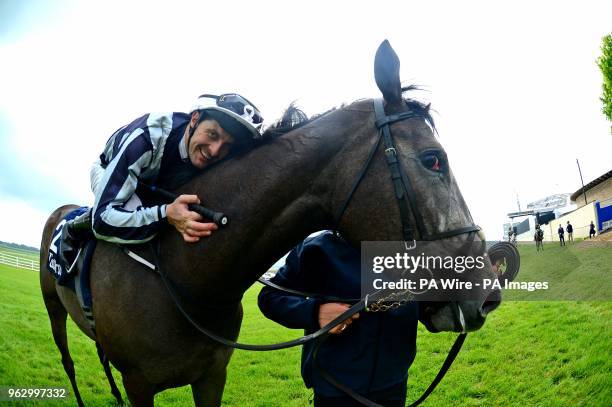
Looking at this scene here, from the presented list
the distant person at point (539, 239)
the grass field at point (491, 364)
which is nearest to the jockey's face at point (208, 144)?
the grass field at point (491, 364)

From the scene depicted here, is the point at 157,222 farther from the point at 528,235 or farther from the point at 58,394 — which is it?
the point at 528,235

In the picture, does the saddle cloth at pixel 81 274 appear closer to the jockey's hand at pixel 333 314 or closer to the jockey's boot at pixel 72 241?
the jockey's boot at pixel 72 241

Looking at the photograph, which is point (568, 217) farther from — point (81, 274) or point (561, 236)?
point (81, 274)

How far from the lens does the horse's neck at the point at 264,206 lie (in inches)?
84.7

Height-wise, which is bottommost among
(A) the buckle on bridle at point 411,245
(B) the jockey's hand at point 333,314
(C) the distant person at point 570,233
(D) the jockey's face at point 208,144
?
(B) the jockey's hand at point 333,314

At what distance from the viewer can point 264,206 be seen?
2.20 m

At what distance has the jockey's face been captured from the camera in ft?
7.80

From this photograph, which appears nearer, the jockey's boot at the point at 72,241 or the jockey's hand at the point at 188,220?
the jockey's hand at the point at 188,220

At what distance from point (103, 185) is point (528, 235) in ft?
28.9

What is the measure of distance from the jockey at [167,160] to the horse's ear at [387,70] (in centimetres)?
82

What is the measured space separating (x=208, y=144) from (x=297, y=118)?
0.61 meters

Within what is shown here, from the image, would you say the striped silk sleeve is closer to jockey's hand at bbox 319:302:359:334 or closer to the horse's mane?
the horse's mane

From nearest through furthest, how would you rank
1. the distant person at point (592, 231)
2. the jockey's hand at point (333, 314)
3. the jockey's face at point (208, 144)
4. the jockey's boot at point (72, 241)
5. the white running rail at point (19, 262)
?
the jockey's hand at point (333, 314)
the jockey's face at point (208, 144)
the jockey's boot at point (72, 241)
the distant person at point (592, 231)
the white running rail at point (19, 262)

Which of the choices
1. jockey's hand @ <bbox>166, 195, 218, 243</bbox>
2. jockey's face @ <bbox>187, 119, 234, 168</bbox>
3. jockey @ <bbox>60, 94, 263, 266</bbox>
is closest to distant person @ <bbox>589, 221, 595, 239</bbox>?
jockey @ <bbox>60, 94, 263, 266</bbox>
